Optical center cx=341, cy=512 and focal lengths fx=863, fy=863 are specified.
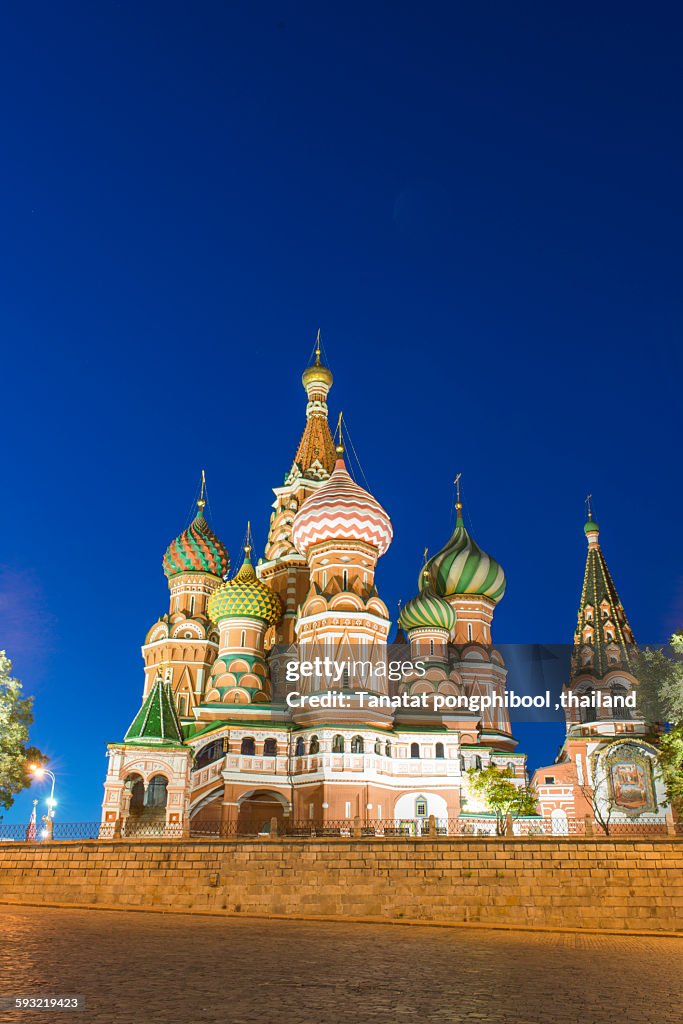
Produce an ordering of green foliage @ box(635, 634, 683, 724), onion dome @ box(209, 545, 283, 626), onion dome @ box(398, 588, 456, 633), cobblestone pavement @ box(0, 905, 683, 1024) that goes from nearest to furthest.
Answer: cobblestone pavement @ box(0, 905, 683, 1024) → green foliage @ box(635, 634, 683, 724) → onion dome @ box(209, 545, 283, 626) → onion dome @ box(398, 588, 456, 633)

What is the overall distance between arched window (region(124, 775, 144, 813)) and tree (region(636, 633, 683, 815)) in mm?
18055

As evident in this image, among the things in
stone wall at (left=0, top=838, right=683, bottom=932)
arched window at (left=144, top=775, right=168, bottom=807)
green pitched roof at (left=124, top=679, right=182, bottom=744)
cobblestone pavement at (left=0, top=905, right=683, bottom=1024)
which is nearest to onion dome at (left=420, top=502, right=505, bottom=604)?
green pitched roof at (left=124, top=679, right=182, bottom=744)

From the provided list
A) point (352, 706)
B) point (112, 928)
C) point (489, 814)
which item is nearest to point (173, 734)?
point (352, 706)

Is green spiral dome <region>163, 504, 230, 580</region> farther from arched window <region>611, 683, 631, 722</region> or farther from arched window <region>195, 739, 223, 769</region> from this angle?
arched window <region>611, 683, 631, 722</region>

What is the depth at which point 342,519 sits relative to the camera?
37500mm

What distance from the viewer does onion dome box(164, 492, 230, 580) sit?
4609 cm

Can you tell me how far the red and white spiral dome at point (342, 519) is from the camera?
3753cm

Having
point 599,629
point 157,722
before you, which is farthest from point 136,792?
point 599,629

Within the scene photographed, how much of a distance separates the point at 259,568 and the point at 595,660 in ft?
58.5

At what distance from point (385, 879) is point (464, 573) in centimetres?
2780

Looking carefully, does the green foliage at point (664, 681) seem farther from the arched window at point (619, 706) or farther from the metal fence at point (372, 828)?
the arched window at point (619, 706)

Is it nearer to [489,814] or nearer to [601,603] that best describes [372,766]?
[489,814]

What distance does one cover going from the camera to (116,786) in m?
30.4

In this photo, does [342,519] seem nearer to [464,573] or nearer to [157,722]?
[464,573]
